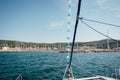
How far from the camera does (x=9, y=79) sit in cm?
3903

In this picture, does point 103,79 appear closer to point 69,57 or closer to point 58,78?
point 69,57

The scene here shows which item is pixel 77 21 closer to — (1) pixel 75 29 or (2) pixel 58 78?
(1) pixel 75 29

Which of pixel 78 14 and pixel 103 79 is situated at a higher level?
pixel 78 14

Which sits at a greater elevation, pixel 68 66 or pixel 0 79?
pixel 68 66

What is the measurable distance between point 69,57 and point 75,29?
68.7 inches

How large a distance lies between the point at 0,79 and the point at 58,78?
14.6 m

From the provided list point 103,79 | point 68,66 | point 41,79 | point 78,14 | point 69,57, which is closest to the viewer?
point 78,14

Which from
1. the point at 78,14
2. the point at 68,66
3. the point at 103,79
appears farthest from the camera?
the point at 103,79

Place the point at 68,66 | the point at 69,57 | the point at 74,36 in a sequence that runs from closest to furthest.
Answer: the point at 74,36 → the point at 69,57 → the point at 68,66

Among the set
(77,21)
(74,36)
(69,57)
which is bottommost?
(69,57)

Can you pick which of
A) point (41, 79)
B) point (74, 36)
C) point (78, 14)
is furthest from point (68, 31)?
point (41, 79)

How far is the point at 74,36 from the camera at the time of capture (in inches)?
310

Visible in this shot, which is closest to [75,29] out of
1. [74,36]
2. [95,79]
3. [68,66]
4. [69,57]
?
[74,36]

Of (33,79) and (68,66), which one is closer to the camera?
(68,66)
